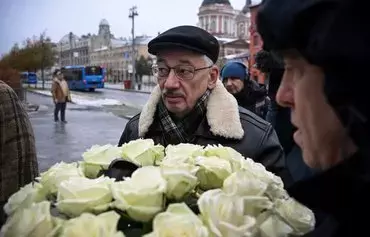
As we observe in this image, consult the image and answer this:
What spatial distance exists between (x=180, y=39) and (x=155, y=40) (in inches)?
4.9

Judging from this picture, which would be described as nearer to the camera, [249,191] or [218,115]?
[249,191]

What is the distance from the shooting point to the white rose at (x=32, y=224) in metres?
0.91

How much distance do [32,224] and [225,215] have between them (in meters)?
0.39

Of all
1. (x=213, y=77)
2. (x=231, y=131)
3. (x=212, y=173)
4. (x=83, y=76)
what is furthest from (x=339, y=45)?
(x=83, y=76)

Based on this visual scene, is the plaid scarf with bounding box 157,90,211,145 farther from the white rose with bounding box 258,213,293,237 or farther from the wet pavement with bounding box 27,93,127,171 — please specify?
the wet pavement with bounding box 27,93,127,171

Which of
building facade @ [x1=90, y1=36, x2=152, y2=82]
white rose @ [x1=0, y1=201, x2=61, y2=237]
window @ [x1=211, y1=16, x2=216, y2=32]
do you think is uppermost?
window @ [x1=211, y1=16, x2=216, y2=32]

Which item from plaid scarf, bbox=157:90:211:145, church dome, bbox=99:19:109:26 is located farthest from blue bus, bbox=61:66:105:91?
church dome, bbox=99:19:109:26

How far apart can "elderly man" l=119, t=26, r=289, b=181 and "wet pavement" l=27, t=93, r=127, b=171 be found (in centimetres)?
542

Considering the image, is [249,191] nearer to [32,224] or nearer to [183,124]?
[32,224]

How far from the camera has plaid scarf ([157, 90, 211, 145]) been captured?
7.25 feet

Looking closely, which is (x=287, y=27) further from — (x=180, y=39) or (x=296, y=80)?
(x=180, y=39)

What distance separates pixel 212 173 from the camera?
1.13m

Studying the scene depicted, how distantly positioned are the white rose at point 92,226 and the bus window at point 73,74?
40.1 metres

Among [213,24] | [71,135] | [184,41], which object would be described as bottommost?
[71,135]
